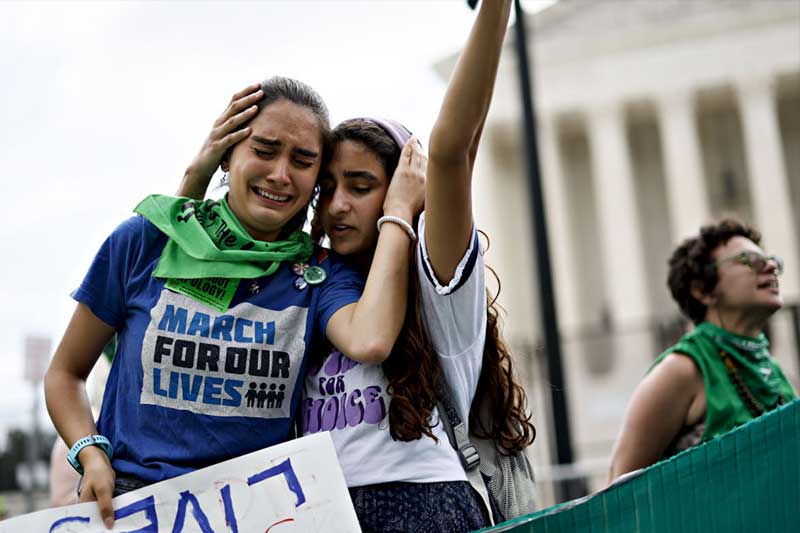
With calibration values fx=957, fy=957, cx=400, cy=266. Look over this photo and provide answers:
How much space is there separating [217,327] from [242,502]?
0.36 m

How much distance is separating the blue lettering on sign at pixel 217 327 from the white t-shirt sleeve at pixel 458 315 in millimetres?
338

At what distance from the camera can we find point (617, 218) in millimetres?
29281

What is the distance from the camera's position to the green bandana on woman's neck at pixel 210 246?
6.66 ft

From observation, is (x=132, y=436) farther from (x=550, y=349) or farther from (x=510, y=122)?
(x=510, y=122)

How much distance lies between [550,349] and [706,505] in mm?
3375

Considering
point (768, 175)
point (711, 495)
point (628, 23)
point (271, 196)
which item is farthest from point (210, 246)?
point (628, 23)

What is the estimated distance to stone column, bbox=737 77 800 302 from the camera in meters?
27.5

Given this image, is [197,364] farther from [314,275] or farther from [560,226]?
[560,226]

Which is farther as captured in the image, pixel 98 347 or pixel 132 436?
pixel 98 347

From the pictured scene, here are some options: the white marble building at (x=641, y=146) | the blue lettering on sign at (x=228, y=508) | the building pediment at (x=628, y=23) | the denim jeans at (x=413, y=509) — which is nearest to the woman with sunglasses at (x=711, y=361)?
the denim jeans at (x=413, y=509)

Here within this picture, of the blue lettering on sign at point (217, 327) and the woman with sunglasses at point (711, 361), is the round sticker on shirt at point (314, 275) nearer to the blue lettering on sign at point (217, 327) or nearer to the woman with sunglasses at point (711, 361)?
the blue lettering on sign at point (217, 327)

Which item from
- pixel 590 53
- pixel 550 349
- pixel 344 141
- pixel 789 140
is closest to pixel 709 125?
pixel 789 140

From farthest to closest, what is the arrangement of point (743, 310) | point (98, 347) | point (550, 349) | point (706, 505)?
1. point (550, 349)
2. point (743, 310)
3. point (98, 347)
4. point (706, 505)

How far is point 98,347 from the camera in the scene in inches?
83.0
